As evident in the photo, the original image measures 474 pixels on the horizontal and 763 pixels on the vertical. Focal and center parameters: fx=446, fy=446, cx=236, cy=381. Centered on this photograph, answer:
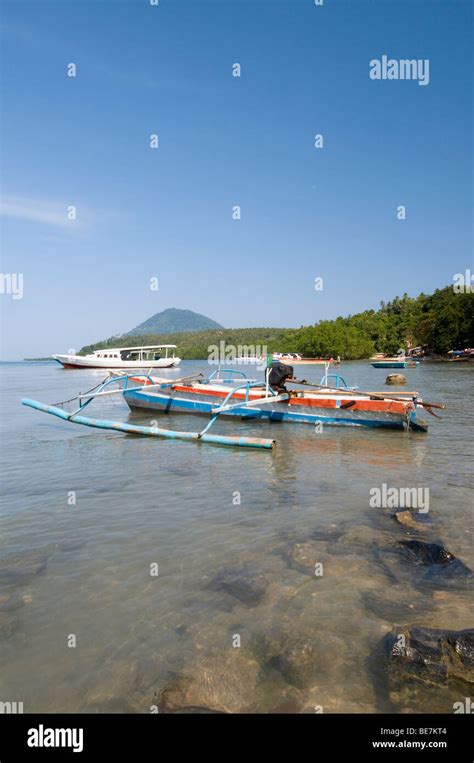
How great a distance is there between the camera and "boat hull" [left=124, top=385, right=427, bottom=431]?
49.4 feet

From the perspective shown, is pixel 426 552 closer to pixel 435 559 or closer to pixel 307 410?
pixel 435 559

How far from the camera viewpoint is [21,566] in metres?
5.90

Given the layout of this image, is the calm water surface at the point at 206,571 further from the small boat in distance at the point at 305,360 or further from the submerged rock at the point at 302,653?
the small boat in distance at the point at 305,360

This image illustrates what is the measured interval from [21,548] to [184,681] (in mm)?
3739

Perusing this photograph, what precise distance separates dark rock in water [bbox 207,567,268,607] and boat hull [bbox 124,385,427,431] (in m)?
9.25

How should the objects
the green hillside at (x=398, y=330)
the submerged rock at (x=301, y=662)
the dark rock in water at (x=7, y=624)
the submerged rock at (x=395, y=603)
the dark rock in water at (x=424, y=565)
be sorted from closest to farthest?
1. the submerged rock at (x=301, y=662)
2. the dark rock in water at (x=7, y=624)
3. the submerged rock at (x=395, y=603)
4. the dark rock in water at (x=424, y=565)
5. the green hillside at (x=398, y=330)

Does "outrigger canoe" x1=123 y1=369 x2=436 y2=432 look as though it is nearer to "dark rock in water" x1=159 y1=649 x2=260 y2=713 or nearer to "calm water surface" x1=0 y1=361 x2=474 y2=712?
"calm water surface" x1=0 y1=361 x2=474 y2=712

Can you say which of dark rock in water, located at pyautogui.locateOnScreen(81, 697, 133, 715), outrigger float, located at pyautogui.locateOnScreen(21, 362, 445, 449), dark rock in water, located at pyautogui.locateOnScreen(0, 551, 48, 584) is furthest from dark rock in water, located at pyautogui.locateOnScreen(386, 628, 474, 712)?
outrigger float, located at pyautogui.locateOnScreen(21, 362, 445, 449)

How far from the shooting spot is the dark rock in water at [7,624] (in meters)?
4.52

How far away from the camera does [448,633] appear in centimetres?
407

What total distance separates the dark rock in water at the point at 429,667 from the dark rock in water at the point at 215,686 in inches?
46.4

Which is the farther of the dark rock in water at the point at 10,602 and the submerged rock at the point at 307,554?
the submerged rock at the point at 307,554

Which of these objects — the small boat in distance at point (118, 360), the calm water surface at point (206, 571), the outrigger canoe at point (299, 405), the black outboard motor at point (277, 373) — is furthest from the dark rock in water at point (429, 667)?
the small boat in distance at point (118, 360)

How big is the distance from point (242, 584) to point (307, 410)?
11.3 m
